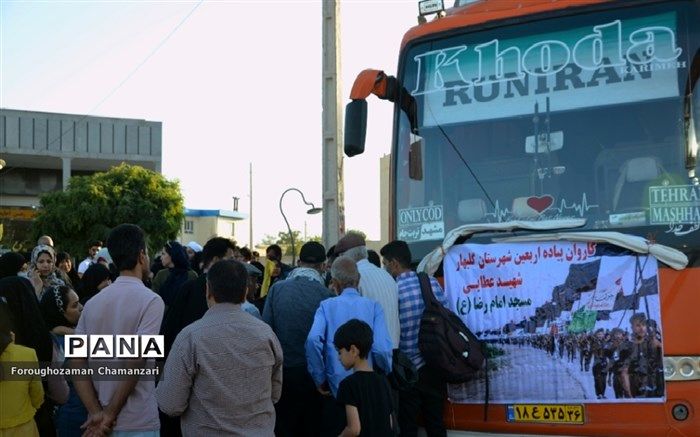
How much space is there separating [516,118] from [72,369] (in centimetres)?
363

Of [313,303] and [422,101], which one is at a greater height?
[422,101]

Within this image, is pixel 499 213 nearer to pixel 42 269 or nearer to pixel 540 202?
pixel 540 202

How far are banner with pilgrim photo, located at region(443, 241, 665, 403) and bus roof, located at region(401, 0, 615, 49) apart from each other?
1783 mm

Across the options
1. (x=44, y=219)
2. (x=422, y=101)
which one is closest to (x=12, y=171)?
(x=44, y=219)

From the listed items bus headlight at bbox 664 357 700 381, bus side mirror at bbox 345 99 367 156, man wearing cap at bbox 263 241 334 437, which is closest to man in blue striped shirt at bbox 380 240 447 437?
man wearing cap at bbox 263 241 334 437

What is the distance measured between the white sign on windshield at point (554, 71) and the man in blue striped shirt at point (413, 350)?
3.67 feet

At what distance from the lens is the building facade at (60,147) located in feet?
155

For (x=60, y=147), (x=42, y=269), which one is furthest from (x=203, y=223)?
(x=42, y=269)

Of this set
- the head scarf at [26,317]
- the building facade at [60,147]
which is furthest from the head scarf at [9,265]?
the building facade at [60,147]

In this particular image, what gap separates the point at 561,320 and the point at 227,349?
2732 millimetres

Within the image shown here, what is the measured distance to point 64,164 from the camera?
158 feet

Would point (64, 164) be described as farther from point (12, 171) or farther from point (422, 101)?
point (422, 101)

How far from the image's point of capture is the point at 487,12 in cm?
728

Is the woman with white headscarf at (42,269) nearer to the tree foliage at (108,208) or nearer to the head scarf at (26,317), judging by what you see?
the head scarf at (26,317)
